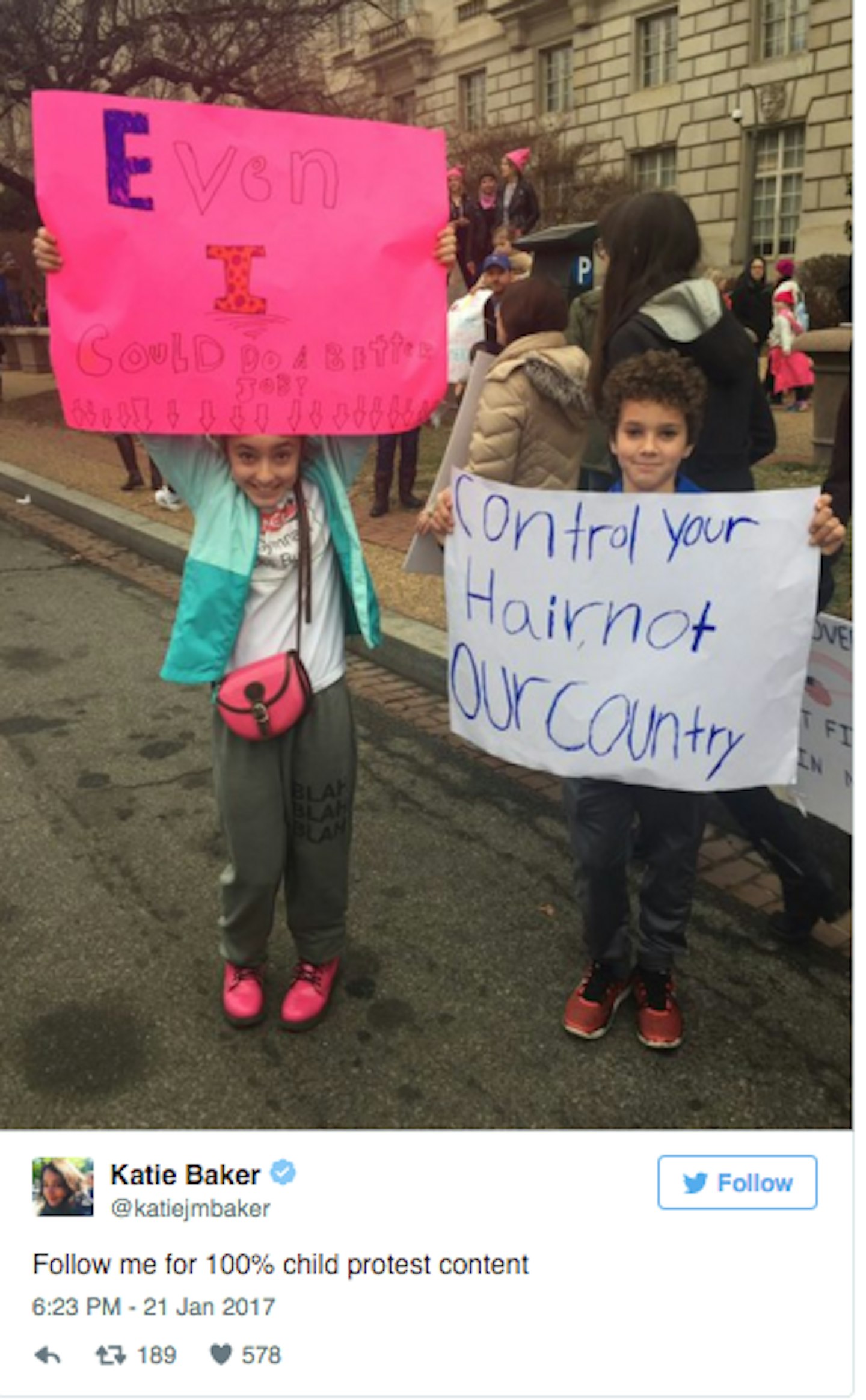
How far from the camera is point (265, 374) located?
→ 7.92 ft

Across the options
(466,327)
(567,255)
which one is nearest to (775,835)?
(567,255)

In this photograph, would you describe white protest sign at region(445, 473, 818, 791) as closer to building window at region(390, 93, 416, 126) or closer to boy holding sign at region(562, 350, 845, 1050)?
boy holding sign at region(562, 350, 845, 1050)

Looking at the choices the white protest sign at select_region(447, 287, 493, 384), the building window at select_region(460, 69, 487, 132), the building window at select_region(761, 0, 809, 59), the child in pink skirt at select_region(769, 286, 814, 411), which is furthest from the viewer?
the building window at select_region(460, 69, 487, 132)

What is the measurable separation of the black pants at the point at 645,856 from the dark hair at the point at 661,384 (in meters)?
0.84

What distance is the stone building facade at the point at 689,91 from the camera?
22.0 meters

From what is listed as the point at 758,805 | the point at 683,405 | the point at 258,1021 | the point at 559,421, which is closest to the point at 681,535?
the point at 683,405

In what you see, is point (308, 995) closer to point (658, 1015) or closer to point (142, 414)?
point (658, 1015)

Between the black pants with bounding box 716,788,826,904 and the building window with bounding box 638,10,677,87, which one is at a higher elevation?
the building window with bounding box 638,10,677,87

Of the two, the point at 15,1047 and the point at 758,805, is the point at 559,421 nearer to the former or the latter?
the point at 758,805

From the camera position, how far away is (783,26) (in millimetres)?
22469

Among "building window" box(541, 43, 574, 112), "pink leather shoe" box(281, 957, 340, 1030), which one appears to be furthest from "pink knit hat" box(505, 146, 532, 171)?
"building window" box(541, 43, 574, 112)

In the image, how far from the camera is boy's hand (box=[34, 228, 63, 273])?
229 cm

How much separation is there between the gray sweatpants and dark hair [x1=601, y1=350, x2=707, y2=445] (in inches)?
36.4

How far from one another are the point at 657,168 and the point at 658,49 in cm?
261
